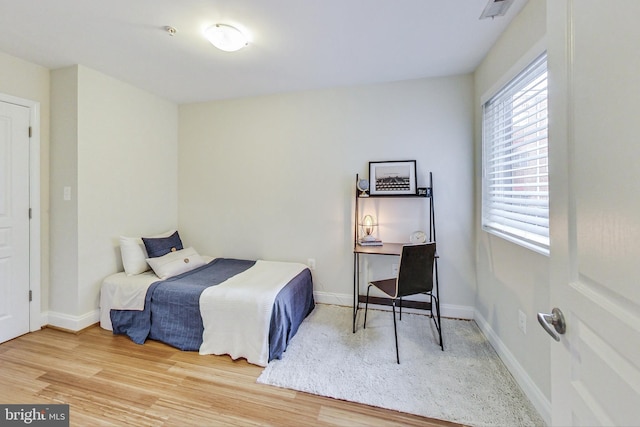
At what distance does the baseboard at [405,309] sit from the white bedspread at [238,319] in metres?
0.90

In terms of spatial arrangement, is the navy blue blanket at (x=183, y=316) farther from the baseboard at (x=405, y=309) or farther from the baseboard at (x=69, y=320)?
the baseboard at (x=405, y=309)

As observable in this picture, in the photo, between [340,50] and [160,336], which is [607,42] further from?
[160,336]

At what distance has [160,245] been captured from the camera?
2865 millimetres

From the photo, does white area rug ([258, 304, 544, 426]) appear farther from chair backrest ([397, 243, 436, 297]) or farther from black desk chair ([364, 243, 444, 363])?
chair backrest ([397, 243, 436, 297])

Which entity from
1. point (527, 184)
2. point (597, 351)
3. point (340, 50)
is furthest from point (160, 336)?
point (527, 184)

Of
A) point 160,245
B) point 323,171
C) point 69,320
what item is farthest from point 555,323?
point 69,320

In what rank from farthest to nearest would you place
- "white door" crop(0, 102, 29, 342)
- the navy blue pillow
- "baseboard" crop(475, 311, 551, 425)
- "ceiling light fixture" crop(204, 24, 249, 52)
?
the navy blue pillow, "white door" crop(0, 102, 29, 342), "ceiling light fixture" crop(204, 24, 249, 52), "baseboard" crop(475, 311, 551, 425)

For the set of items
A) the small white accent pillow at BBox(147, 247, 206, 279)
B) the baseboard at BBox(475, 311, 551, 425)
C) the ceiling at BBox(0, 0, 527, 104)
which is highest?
the ceiling at BBox(0, 0, 527, 104)

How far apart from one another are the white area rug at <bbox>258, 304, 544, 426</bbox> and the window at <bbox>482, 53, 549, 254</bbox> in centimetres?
96

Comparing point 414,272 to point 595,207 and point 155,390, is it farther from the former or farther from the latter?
point 155,390

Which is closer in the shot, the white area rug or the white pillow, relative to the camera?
the white area rug

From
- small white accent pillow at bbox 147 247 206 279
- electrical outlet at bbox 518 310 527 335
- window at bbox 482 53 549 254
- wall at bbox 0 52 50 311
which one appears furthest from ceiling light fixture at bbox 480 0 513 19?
wall at bbox 0 52 50 311

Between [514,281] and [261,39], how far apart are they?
8.56 ft

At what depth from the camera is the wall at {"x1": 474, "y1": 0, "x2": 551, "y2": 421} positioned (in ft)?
4.97
